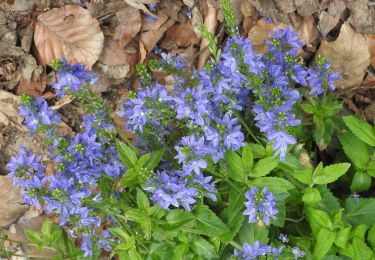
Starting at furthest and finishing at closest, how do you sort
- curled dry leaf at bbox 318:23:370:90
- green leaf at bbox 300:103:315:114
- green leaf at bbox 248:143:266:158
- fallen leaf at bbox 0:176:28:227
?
fallen leaf at bbox 0:176:28:227 < curled dry leaf at bbox 318:23:370:90 < green leaf at bbox 300:103:315:114 < green leaf at bbox 248:143:266:158

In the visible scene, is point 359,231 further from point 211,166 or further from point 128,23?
point 128,23

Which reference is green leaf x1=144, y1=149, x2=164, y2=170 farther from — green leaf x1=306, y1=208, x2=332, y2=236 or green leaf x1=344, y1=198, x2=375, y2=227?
green leaf x1=344, y1=198, x2=375, y2=227

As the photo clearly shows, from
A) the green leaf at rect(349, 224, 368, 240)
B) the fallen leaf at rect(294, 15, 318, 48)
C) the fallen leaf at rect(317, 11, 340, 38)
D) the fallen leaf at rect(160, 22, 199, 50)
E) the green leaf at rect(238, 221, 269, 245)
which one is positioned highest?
the fallen leaf at rect(317, 11, 340, 38)

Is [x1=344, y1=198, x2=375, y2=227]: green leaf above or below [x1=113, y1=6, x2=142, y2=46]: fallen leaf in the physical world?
below

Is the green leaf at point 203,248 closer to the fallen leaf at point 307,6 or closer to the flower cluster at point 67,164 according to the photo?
the flower cluster at point 67,164

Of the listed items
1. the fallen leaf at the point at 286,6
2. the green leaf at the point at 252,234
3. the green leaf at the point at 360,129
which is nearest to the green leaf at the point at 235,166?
the green leaf at the point at 252,234

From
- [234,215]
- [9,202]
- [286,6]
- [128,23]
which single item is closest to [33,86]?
[128,23]

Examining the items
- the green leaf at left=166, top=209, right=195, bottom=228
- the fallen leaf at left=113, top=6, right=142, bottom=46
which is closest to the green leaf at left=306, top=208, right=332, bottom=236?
the green leaf at left=166, top=209, right=195, bottom=228
